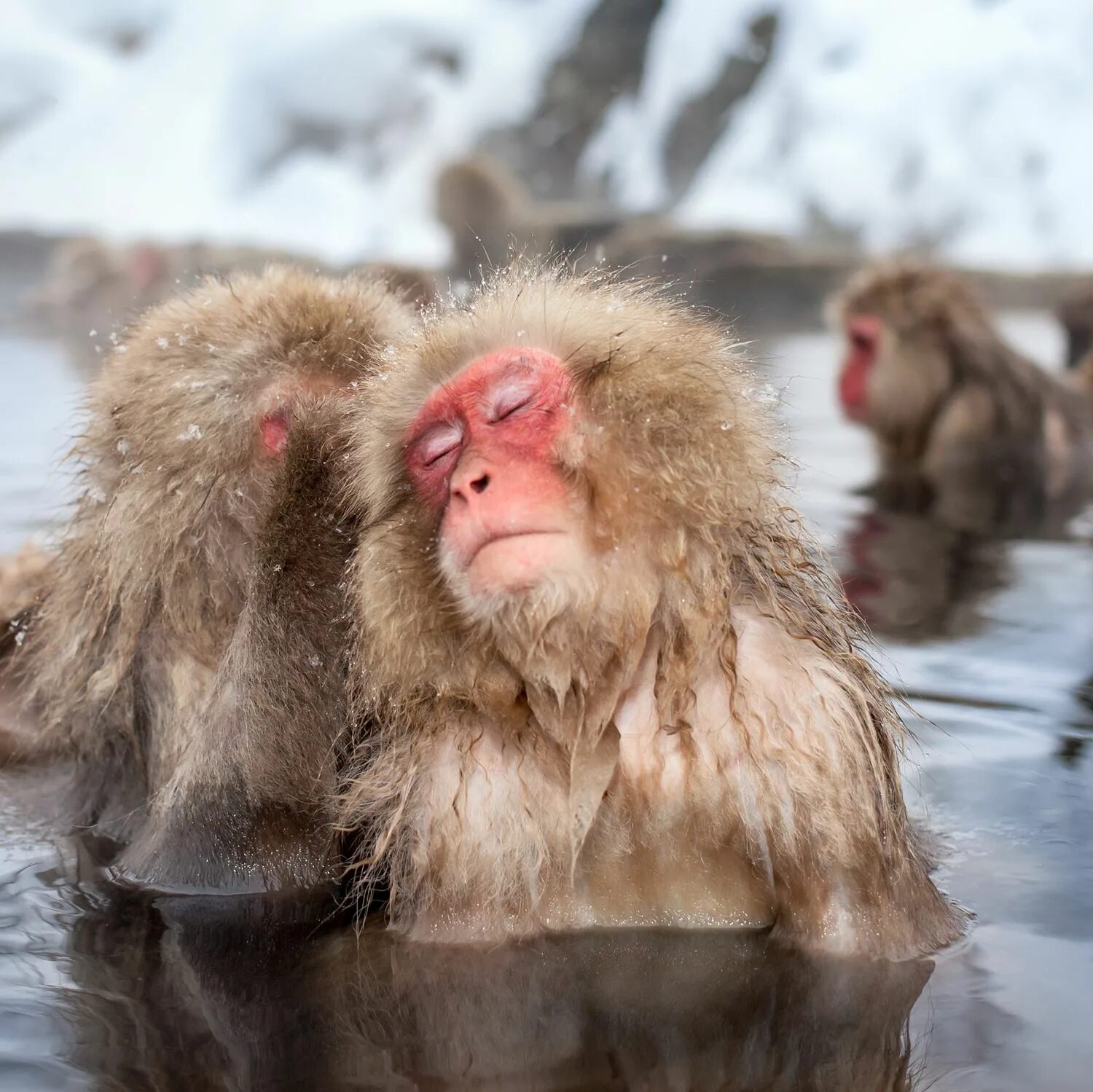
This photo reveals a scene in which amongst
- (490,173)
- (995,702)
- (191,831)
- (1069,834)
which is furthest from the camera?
(490,173)

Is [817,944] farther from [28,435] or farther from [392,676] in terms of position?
[28,435]

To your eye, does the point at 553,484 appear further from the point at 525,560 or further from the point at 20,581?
the point at 20,581

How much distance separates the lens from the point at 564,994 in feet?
7.47

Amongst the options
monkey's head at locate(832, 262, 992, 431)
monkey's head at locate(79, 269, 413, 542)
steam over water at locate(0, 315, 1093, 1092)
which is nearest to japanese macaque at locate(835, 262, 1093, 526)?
monkey's head at locate(832, 262, 992, 431)

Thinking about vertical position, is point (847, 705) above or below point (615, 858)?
above

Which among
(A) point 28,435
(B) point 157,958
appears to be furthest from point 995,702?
(A) point 28,435

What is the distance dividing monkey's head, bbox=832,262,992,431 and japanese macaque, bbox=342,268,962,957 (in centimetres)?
544

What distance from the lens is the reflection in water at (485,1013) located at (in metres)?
2.04

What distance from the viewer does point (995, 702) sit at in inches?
147

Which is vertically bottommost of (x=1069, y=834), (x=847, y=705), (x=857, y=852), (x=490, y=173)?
(x=1069, y=834)

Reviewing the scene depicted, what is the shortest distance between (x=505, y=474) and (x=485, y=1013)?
0.74m

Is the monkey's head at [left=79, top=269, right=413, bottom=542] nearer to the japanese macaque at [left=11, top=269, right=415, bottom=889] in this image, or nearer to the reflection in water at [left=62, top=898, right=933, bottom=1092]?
the japanese macaque at [left=11, top=269, right=415, bottom=889]

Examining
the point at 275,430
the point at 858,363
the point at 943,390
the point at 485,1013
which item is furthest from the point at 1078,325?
the point at 485,1013

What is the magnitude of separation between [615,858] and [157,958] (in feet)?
2.38
